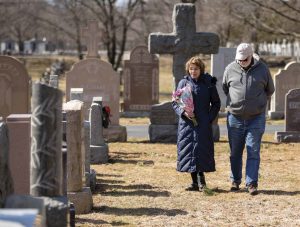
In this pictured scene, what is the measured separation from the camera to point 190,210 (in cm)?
788

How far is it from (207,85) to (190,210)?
5.73ft

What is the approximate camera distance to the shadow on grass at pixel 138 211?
7.72 metres

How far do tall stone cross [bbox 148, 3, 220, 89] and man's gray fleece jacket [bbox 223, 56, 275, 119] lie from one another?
17.9ft

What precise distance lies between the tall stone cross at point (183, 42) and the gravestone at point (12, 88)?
282cm

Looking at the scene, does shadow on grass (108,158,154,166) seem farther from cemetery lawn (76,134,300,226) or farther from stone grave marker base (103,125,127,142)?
stone grave marker base (103,125,127,142)

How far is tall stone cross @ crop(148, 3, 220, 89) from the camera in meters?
14.3

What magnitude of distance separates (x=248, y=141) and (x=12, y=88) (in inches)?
211

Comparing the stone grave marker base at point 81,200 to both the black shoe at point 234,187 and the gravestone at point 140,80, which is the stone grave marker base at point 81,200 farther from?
the gravestone at point 140,80

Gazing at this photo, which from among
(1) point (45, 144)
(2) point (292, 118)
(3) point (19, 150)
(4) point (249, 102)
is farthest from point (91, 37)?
(1) point (45, 144)

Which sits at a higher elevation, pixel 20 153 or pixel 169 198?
pixel 20 153

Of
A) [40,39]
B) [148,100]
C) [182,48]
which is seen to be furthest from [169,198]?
[40,39]

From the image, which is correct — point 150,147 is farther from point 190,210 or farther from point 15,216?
point 15,216

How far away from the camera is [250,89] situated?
8680 millimetres

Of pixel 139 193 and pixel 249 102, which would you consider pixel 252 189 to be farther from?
pixel 139 193
